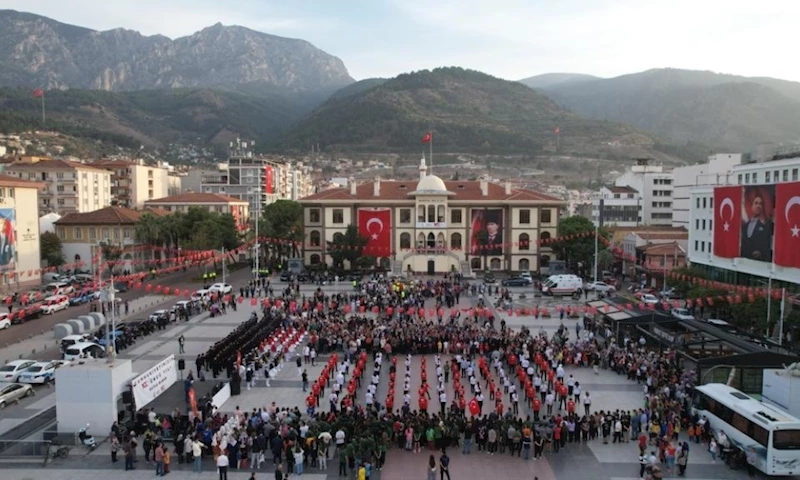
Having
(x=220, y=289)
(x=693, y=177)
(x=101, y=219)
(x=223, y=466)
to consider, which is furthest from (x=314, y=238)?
(x=223, y=466)

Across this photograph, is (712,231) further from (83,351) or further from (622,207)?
(83,351)

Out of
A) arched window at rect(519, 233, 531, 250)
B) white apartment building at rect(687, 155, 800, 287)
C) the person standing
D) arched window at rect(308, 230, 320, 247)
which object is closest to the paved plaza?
the person standing

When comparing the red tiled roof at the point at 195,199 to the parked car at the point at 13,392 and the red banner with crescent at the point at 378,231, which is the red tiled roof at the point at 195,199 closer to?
the red banner with crescent at the point at 378,231

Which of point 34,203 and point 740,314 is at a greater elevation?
point 34,203

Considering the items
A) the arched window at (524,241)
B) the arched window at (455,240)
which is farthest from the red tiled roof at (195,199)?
the arched window at (524,241)

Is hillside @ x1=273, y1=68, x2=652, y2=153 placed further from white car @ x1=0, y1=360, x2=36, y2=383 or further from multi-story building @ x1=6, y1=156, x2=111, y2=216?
white car @ x1=0, y1=360, x2=36, y2=383

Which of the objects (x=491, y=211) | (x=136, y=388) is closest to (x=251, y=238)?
(x=491, y=211)

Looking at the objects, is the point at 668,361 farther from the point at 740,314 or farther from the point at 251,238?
the point at 251,238
